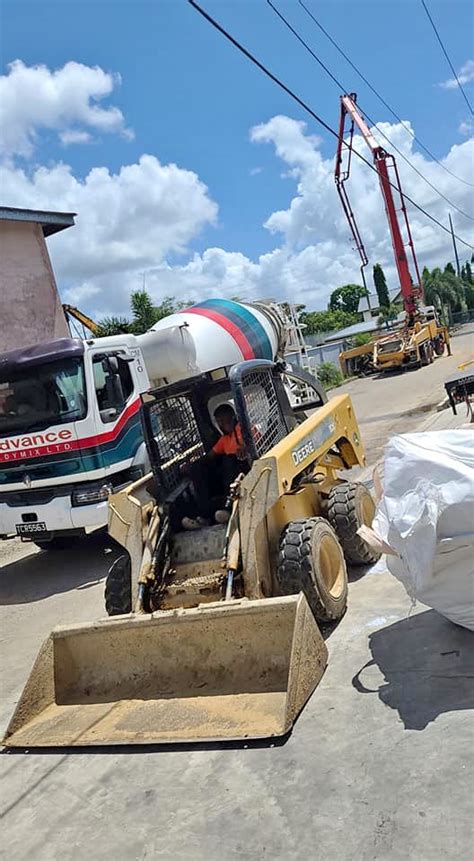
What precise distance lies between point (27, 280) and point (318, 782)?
16.2 m

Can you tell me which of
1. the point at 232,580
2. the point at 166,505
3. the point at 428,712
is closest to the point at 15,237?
the point at 166,505

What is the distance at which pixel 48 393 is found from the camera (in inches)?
336

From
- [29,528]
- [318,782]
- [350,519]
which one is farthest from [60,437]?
[318,782]

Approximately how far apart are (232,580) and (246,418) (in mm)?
1344

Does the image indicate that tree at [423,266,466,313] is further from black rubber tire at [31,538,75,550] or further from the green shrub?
black rubber tire at [31,538,75,550]

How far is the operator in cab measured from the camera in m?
6.46

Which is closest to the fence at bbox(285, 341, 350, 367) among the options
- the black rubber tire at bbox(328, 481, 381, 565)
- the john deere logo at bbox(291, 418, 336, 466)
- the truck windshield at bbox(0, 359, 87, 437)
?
the truck windshield at bbox(0, 359, 87, 437)

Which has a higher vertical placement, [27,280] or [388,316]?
[27,280]

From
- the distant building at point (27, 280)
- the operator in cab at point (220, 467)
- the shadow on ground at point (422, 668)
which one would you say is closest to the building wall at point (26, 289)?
the distant building at point (27, 280)

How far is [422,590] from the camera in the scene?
446cm

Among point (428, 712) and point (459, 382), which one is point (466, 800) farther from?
point (459, 382)

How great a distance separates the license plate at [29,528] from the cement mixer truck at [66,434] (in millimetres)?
12

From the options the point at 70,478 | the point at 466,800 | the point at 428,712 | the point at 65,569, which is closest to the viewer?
the point at 466,800

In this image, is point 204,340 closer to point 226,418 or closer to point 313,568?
point 226,418
